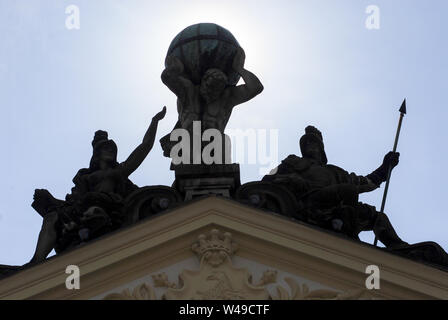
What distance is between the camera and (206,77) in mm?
16984

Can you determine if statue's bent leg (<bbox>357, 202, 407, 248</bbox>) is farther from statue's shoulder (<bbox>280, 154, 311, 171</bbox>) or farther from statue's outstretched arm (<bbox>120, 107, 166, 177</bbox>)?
statue's outstretched arm (<bbox>120, 107, 166, 177</bbox>)

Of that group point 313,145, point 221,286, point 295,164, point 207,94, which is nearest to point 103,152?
point 207,94

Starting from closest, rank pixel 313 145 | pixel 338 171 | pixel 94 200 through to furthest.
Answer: pixel 94 200 < pixel 338 171 < pixel 313 145

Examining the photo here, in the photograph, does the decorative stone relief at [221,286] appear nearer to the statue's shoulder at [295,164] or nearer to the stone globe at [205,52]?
the statue's shoulder at [295,164]

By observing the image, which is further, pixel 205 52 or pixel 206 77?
pixel 205 52

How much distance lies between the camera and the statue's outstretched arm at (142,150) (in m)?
16.4

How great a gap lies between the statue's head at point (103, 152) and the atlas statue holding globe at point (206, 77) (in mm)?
649

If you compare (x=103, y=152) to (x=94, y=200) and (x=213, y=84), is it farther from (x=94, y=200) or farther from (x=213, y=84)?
(x=213, y=84)

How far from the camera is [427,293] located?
45.9ft

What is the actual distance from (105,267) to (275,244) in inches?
65.8

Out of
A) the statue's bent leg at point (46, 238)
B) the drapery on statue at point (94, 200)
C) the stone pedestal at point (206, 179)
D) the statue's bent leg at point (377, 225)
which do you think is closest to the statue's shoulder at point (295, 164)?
the stone pedestal at point (206, 179)

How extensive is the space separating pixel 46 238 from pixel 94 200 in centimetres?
69
